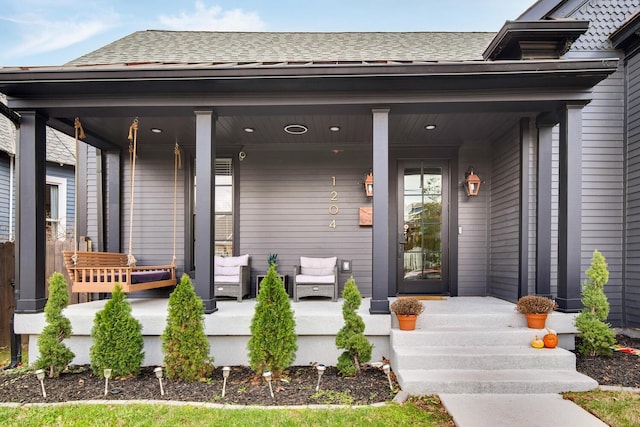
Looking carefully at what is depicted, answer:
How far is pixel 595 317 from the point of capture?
12.3 ft

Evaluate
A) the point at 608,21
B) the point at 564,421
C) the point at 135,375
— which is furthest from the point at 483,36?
the point at 135,375

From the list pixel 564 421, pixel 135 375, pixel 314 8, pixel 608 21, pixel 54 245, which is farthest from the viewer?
pixel 314 8

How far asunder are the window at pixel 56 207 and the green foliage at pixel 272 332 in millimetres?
7744

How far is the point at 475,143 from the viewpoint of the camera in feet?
19.1

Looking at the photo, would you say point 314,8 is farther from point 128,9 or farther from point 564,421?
point 564,421

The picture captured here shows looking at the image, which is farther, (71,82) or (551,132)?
(551,132)

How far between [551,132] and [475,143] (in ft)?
4.05

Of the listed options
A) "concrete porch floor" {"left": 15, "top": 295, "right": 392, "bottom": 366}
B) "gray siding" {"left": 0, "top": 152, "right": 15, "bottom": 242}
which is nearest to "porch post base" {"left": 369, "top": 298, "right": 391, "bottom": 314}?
"concrete porch floor" {"left": 15, "top": 295, "right": 392, "bottom": 366}

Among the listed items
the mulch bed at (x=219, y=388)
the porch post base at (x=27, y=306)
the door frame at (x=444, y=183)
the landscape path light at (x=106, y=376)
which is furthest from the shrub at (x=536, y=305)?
the porch post base at (x=27, y=306)

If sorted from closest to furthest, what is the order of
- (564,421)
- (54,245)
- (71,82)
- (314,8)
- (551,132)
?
(564,421), (71,82), (551,132), (54,245), (314,8)

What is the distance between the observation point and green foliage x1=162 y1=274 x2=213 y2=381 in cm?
332

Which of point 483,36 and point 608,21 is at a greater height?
point 483,36

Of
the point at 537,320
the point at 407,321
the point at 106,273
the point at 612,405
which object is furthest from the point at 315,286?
the point at 612,405

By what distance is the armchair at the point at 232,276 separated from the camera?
A: 5090mm
